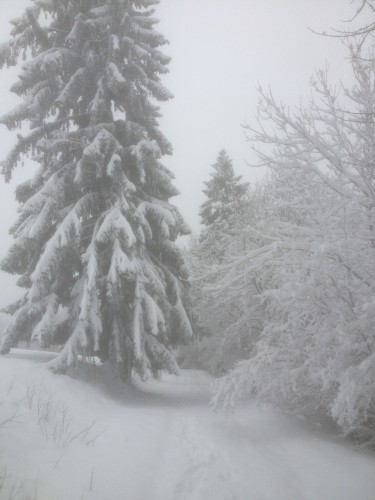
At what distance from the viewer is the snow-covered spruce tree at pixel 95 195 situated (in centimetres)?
964

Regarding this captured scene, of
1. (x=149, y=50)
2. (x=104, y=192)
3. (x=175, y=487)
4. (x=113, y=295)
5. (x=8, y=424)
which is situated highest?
(x=149, y=50)

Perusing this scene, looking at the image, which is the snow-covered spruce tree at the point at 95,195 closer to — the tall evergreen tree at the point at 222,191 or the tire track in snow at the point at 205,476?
the tire track in snow at the point at 205,476

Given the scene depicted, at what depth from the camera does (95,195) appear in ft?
37.4

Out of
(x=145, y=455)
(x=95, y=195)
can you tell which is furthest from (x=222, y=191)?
(x=145, y=455)

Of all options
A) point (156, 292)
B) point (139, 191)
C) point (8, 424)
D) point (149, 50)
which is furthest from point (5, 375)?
point (149, 50)

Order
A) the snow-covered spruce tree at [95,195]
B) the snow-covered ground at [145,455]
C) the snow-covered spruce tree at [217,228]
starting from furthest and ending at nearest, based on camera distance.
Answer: the snow-covered spruce tree at [217,228]
the snow-covered spruce tree at [95,195]
the snow-covered ground at [145,455]

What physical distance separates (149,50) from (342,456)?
13.7m

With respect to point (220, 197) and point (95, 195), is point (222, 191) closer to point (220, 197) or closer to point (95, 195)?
point (220, 197)

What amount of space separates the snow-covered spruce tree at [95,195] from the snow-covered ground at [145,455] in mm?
1941

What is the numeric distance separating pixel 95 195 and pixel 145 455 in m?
8.17

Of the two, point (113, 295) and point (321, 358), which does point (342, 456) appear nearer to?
point (321, 358)

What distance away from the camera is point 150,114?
12672 millimetres

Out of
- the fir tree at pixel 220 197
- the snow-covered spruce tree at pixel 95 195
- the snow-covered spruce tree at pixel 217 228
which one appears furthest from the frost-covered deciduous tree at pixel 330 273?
the fir tree at pixel 220 197

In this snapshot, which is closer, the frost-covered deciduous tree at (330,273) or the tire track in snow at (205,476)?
the tire track in snow at (205,476)
